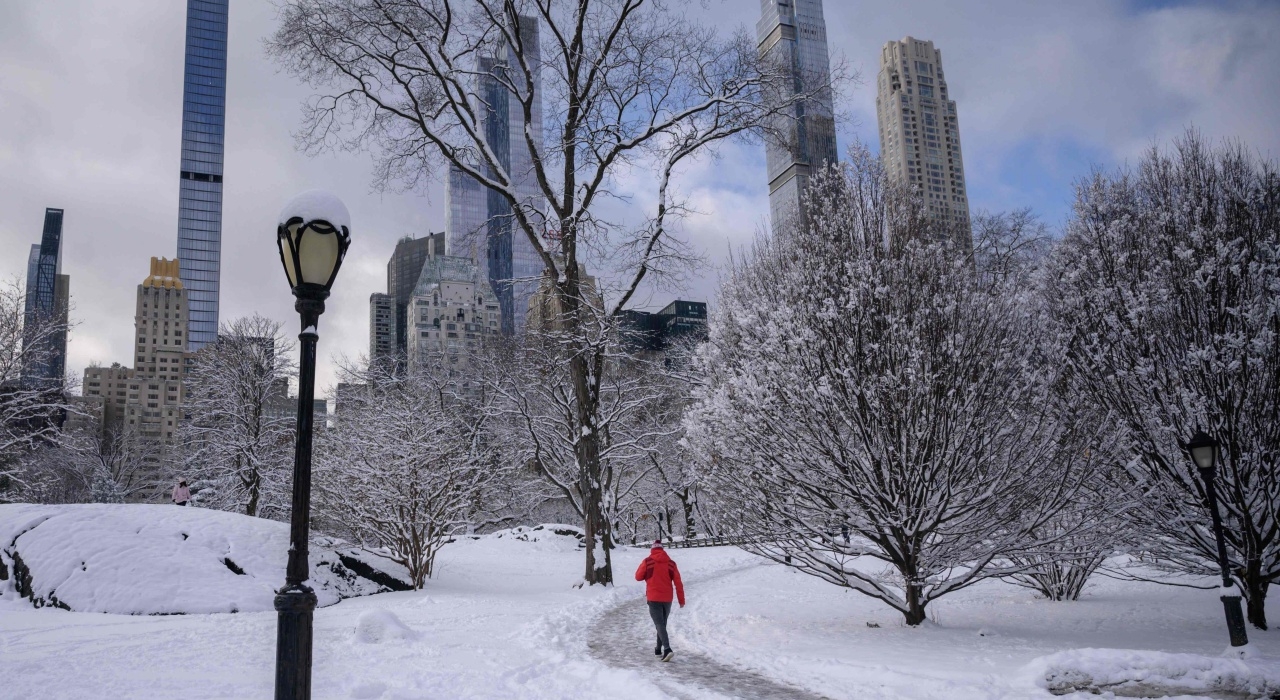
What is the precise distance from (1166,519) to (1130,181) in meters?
5.52

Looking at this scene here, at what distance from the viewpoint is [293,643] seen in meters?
3.98

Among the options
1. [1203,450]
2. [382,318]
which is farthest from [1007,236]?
[382,318]

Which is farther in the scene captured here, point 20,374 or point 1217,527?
point 20,374

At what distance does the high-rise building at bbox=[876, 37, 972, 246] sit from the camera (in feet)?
357

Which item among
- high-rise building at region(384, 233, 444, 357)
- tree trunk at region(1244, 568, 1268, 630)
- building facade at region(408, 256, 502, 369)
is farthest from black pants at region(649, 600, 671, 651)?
high-rise building at region(384, 233, 444, 357)

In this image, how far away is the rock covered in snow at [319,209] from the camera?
172 inches

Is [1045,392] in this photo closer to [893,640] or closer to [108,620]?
[893,640]

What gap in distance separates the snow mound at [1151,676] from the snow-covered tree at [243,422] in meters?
29.5

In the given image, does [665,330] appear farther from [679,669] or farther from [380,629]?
[679,669]

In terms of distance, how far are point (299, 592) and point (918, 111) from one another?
13309cm

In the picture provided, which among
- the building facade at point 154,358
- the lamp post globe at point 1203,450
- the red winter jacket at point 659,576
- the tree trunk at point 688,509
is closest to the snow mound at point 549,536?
the tree trunk at point 688,509

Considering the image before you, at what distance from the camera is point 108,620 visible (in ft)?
→ 37.8

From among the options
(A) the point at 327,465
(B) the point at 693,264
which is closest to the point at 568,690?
(B) the point at 693,264

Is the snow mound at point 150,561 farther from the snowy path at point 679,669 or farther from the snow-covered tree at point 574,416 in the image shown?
the snowy path at point 679,669
